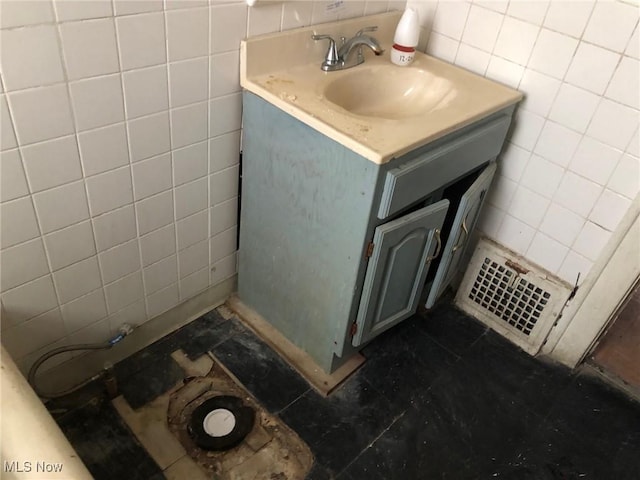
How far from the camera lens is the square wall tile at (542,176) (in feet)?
5.32

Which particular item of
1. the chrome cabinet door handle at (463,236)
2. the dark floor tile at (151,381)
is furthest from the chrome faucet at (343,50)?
the dark floor tile at (151,381)

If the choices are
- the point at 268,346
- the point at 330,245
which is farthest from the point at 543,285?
the point at 268,346

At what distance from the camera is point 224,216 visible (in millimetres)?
1673

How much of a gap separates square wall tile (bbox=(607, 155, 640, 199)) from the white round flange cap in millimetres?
1274

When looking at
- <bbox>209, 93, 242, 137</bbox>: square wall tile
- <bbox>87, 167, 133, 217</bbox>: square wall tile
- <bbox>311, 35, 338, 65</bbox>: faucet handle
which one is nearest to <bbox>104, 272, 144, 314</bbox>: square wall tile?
<bbox>87, 167, 133, 217</bbox>: square wall tile

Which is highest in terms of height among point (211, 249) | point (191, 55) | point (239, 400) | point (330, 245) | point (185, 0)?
point (185, 0)

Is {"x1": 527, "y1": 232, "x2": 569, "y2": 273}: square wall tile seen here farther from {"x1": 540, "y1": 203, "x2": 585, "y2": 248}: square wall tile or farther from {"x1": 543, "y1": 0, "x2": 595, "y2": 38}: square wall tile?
{"x1": 543, "y1": 0, "x2": 595, "y2": 38}: square wall tile

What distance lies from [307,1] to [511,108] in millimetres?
661

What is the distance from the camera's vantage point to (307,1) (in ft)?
4.73

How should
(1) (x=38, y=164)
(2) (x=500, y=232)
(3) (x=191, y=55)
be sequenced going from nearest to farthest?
(1) (x=38, y=164), (3) (x=191, y=55), (2) (x=500, y=232)

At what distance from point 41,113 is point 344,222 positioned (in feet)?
2.35

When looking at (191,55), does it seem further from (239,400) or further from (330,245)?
(239,400)

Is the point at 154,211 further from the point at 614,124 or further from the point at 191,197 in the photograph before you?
the point at 614,124

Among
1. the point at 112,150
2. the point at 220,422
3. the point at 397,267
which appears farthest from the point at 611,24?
the point at 220,422
